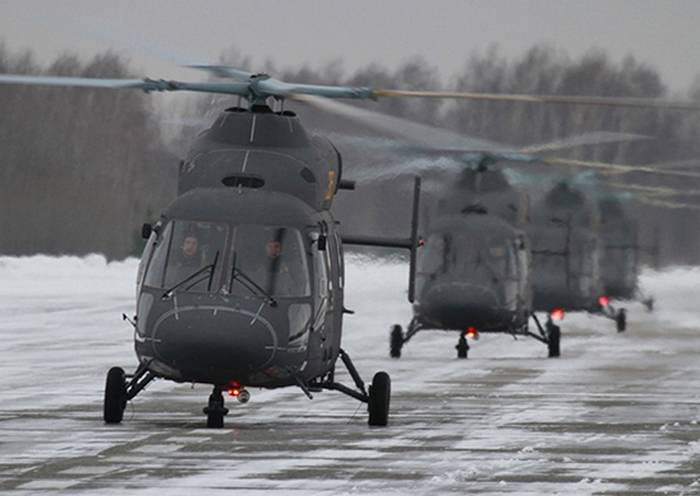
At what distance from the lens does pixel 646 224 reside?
62000 millimetres

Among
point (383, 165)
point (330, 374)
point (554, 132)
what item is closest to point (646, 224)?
point (554, 132)

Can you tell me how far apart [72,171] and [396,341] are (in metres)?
23.3

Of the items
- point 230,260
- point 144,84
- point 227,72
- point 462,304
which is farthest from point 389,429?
point 462,304

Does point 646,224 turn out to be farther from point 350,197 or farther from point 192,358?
point 192,358

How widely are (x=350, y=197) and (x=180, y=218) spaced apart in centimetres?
2904

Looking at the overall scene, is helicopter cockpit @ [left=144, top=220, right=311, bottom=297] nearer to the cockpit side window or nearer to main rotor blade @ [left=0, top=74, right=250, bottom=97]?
the cockpit side window

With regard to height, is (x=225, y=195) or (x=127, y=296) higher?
(x=225, y=195)

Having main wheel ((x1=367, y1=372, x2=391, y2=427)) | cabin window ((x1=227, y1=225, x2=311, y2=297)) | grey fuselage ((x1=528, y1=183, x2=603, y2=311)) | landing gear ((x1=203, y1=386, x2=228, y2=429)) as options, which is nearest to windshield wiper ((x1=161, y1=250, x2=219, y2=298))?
cabin window ((x1=227, y1=225, x2=311, y2=297))

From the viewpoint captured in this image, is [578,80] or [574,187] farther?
[578,80]

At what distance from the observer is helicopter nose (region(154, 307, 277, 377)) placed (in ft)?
56.5

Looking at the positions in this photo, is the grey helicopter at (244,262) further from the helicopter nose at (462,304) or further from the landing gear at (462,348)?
the landing gear at (462,348)

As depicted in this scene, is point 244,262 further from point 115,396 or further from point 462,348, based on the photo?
point 462,348

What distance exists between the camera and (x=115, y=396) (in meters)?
18.4

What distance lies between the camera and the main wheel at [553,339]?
110 feet
